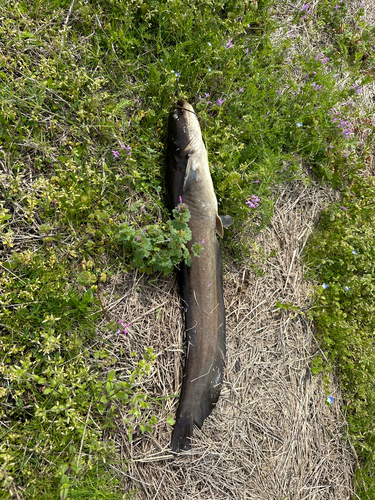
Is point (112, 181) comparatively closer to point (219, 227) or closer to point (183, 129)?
point (183, 129)

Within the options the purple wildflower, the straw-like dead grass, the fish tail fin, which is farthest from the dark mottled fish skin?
the purple wildflower

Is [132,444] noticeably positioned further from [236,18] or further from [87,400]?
[236,18]

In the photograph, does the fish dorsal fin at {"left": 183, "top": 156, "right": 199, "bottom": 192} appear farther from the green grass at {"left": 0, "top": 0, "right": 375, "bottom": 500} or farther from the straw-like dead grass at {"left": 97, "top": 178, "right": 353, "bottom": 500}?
the straw-like dead grass at {"left": 97, "top": 178, "right": 353, "bottom": 500}

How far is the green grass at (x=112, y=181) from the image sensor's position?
2.39 metres

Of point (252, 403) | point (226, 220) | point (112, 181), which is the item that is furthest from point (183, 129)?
point (252, 403)

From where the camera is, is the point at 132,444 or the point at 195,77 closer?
the point at 132,444

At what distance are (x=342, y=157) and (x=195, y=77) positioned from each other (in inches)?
82.8

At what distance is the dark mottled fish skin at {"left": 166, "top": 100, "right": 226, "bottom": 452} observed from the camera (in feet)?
9.25

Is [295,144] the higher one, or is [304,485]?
[295,144]

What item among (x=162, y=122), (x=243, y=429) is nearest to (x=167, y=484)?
(x=243, y=429)

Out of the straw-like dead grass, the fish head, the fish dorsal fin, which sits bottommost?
the straw-like dead grass

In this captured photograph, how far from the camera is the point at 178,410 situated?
2777mm

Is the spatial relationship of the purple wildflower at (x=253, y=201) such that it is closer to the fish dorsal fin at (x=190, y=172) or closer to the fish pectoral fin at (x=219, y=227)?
the fish pectoral fin at (x=219, y=227)

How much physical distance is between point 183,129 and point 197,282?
5.05 feet
